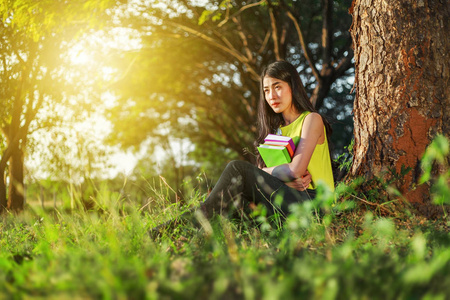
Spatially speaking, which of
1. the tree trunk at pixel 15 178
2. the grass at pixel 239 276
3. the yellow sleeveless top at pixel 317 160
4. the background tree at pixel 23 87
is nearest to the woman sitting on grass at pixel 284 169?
the yellow sleeveless top at pixel 317 160

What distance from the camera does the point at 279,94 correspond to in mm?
4320

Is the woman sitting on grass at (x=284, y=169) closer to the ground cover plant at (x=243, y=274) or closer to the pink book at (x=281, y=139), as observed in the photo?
the pink book at (x=281, y=139)

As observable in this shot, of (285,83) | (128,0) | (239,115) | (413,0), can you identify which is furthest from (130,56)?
(413,0)

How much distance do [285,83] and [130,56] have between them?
8.77 m

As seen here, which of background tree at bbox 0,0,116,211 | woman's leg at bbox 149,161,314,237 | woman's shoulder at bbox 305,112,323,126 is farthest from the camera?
background tree at bbox 0,0,116,211

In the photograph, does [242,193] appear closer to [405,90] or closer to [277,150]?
[277,150]

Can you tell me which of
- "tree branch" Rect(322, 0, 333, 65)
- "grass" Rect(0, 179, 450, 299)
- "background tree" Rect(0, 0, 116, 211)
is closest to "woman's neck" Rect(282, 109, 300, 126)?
"grass" Rect(0, 179, 450, 299)

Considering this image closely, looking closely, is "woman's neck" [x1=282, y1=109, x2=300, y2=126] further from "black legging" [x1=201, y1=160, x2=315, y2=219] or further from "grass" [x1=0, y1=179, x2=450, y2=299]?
"grass" [x1=0, y1=179, x2=450, y2=299]

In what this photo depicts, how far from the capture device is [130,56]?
478 inches

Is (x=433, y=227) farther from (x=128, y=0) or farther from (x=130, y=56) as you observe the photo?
(x=130, y=56)

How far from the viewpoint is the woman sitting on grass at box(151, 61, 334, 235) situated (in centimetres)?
360

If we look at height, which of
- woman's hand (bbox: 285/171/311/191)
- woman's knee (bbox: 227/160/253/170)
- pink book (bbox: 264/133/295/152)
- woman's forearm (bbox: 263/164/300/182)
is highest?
pink book (bbox: 264/133/295/152)

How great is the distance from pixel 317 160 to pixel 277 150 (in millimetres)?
474

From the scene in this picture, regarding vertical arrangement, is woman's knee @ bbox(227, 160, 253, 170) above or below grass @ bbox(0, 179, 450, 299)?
above
